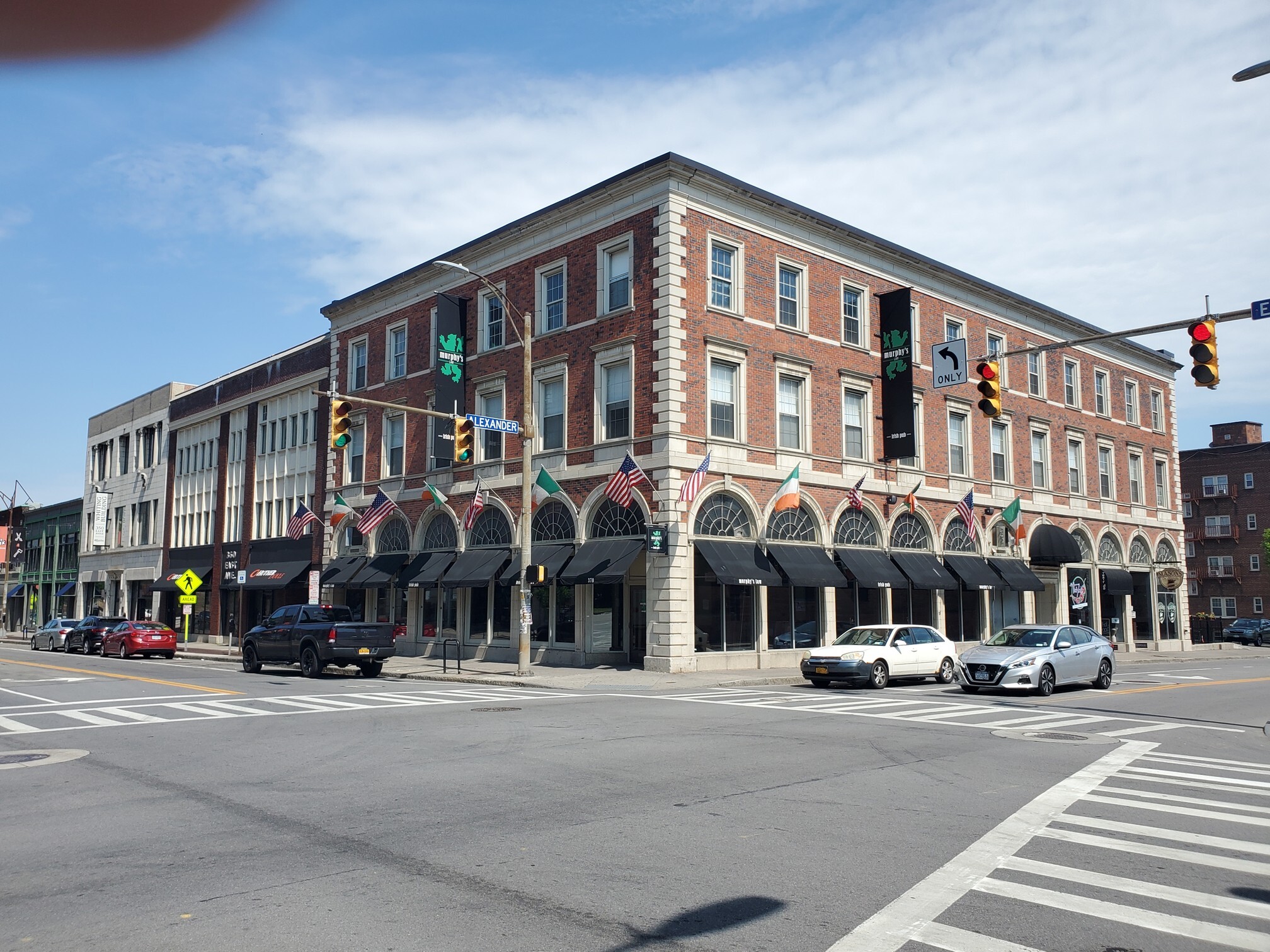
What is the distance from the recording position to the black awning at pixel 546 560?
103ft

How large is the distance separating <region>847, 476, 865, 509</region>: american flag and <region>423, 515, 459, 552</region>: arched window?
13.5 meters

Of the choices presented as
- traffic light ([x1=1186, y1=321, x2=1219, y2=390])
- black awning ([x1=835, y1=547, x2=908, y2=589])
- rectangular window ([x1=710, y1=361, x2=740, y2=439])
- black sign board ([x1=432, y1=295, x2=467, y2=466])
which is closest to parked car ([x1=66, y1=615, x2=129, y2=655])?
black sign board ([x1=432, y1=295, x2=467, y2=466])

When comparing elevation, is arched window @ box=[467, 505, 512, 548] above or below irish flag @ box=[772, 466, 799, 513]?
below

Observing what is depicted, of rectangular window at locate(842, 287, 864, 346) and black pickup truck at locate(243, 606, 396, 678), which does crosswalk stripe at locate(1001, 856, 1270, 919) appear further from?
rectangular window at locate(842, 287, 864, 346)

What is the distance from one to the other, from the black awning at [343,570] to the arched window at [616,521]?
12.8 meters

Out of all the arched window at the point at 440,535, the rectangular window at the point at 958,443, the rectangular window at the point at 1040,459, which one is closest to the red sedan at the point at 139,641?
the arched window at the point at 440,535

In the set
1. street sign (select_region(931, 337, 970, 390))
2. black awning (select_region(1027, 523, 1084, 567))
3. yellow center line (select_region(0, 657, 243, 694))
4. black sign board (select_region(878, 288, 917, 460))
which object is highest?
black sign board (select_region(878, 288, 917, 460))

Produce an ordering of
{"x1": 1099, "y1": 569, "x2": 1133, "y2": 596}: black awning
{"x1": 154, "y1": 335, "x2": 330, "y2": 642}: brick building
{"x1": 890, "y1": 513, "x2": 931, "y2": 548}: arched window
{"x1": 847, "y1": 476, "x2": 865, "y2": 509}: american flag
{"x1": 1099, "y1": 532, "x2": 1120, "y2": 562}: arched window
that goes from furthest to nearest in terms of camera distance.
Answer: {"x1": 1099, "y1": 532, "x2": 1120, "y2": 562}: arched window, {"x1": 1099, "y1": 569, "x2": 1133, "y2": 596}: black awning, {"x1": 154, "y1": 335, "x2": 330, "y2": 642}: brick building, {"x1": 890, "y1": 513, "x2": 931, "y2": 548}: arched window, {"x1": 847, "y1": 476, "x2": 865, "y2": 509}: american flag

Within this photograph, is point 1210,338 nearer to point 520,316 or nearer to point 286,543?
point 520,316

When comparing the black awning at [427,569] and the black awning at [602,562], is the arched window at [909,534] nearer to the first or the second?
the black awning at [602,562]

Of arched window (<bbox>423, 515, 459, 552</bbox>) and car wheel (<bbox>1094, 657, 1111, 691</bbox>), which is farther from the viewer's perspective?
arched window (<bbox>423, 515, 459, 552</bbox>)

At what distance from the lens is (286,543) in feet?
152

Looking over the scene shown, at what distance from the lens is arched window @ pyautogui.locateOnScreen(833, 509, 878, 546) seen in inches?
1340

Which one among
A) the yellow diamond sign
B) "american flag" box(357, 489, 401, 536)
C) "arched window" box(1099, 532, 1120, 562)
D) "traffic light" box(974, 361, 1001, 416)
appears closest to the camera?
"traffic light" box(974, 361, 1001, 416)
